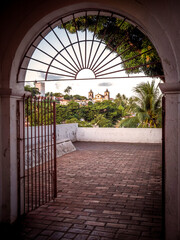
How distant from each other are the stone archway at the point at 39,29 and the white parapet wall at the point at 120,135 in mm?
11936

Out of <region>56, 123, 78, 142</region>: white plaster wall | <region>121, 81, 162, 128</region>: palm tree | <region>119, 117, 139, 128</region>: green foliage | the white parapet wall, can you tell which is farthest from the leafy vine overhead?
<region>119, 117, 139, 128</region>: green foliage

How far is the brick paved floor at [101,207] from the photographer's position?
3674mm

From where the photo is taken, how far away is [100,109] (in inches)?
1794

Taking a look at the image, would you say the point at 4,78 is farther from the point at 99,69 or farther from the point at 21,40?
the point at 99,69

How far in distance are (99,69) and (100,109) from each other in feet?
136

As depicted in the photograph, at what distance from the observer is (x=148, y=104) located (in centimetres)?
1530

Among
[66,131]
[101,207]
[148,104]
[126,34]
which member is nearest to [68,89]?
[66,131]

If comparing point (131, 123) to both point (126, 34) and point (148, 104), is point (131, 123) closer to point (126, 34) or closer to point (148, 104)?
point (148, 104)

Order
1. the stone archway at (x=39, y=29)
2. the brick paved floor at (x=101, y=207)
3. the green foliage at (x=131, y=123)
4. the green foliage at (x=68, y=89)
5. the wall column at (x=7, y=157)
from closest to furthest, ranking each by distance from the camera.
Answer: the stone archway at (x=39, y=29), the brick paved floor at (x=101, y=207), the wall column at (x=7, y=157), the green foliage at (x=131, y=123), the green foliage at (x=68, y=89)

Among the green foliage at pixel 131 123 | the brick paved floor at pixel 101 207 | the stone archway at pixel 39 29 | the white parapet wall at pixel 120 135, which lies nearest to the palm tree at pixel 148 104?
the green foliage at pixel 131 123

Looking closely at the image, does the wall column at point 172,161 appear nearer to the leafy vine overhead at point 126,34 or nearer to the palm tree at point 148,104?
the leafy vine overhead at point 126,34

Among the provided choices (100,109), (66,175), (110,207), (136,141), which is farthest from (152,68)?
(100,109)

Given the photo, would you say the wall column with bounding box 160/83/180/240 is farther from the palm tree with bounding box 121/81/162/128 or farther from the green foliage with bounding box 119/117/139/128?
the green foliage with bounding box 119/117/139/128

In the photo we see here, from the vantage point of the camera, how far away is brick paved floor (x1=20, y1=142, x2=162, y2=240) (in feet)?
12.1
